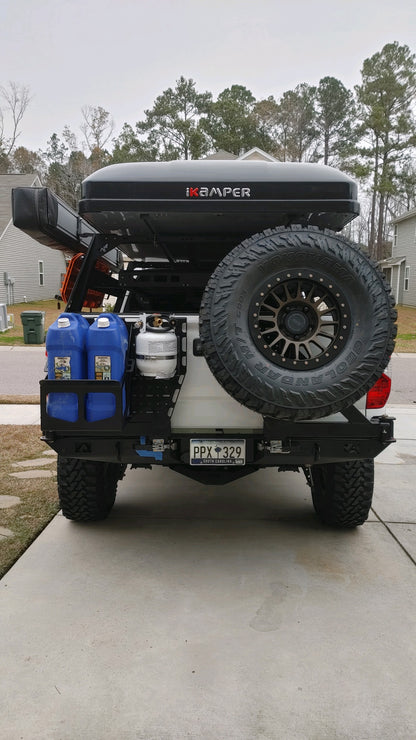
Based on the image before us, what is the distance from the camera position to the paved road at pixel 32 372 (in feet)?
33.3

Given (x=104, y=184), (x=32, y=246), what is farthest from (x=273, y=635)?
(x=32, y=246)

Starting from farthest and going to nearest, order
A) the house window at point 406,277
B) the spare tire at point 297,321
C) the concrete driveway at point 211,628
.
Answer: the house window at point 406,277, the spare tire at point 297,321, the concrete driveway at point 211,628

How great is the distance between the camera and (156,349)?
10.5 ft

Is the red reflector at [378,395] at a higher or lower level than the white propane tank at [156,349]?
lower

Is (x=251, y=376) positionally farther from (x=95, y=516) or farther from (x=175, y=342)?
(x=95, y=516)

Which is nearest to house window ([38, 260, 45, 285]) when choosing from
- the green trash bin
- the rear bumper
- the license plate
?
the green trash bin

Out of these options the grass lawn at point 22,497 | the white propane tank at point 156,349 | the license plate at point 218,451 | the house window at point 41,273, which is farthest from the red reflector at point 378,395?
the house window at point 41,273

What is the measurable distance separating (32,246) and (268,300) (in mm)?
30810

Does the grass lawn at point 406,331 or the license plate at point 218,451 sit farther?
the grass lawn at point 406,331

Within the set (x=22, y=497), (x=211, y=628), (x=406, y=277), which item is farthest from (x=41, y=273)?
(x=211, y=628)

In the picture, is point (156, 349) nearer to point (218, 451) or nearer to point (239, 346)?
point (239, 346)

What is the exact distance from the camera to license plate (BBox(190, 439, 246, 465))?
3432 millimetres

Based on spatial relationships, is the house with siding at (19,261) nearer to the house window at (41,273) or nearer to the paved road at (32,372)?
the house window at (41,273)

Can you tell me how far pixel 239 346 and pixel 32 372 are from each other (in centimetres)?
967
